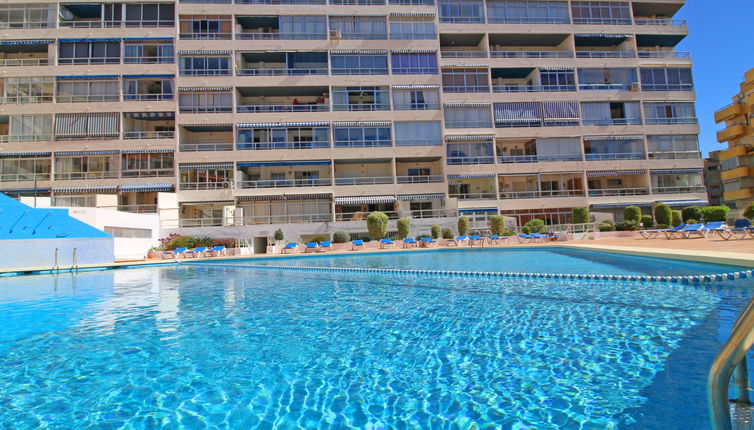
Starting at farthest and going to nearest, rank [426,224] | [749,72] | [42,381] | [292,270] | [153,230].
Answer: [749,72]
[426,224]
[153,230]
[292,270]
[42,381]

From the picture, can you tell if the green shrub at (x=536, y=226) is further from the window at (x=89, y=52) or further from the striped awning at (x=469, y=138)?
the window at (x=89, y=52)

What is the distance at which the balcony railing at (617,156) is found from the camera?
3275cm

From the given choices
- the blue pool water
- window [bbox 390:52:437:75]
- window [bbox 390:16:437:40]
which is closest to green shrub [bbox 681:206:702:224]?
window [bbox 390:52:437:75]

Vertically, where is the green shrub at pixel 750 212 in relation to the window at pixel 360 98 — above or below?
below

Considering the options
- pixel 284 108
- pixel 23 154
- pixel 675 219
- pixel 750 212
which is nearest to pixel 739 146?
pixel 675 219

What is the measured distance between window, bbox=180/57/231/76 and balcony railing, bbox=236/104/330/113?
2920mm

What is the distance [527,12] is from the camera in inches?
1325

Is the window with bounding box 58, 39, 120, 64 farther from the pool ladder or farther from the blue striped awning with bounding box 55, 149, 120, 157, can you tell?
the pool ladder

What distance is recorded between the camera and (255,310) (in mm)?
7926

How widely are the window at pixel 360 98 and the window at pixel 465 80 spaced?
5.20 meters

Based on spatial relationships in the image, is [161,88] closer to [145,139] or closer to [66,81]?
[145,139]

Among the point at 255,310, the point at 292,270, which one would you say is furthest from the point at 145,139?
the point at 255,310

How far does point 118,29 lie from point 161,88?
529 cm

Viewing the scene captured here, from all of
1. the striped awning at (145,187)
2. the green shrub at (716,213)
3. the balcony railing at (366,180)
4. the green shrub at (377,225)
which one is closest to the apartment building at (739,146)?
the green shrub at (716,213)
